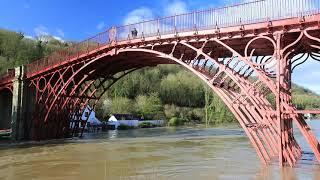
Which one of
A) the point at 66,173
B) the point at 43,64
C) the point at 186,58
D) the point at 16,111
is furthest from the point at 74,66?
the point at 66,173

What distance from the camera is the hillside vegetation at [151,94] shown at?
3036 inches

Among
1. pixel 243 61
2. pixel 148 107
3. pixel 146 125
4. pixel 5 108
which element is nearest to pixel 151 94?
pixel 148 107

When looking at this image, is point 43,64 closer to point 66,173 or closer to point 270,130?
point 66,173

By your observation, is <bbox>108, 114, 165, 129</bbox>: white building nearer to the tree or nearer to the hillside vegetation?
the hillside vegetation

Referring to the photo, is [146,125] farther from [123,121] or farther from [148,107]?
[148,107]

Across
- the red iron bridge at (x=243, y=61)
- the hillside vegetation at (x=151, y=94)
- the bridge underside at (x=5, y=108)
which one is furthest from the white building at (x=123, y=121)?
the red iron bridge at (x=243, y=61)

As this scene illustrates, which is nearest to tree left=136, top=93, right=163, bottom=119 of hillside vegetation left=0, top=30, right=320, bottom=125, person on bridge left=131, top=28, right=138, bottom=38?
hillside vegetation left=0, top=30, right=320, bottom=125

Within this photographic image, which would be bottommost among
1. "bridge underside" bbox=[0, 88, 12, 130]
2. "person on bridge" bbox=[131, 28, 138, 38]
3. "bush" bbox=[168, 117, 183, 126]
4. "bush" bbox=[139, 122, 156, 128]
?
"bush" bbox=[139, 122, 156, 128]

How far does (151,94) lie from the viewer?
90.5 metres

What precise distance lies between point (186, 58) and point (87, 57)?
10.3 meters

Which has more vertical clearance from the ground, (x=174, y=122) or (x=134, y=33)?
(x=134, y=33)

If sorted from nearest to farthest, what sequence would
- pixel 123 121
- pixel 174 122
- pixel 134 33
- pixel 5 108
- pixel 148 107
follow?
pixel 134 33
pixel 5 108
pixel 123 121
pixel 174 122
pixel 148 107

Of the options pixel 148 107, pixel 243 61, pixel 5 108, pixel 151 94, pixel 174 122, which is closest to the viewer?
pixel 243 61

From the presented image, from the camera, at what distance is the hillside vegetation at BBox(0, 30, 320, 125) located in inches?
3036
